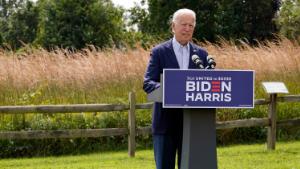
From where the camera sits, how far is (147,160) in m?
9.62

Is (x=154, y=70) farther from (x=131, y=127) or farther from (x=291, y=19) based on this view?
(x=291, y=19)

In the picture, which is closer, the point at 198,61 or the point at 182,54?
the point at 198,61

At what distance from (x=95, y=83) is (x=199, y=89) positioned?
310 inches

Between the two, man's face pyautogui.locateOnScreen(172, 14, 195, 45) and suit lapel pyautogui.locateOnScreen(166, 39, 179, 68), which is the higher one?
man's face pyautogui.locateOnScreen(172, 14, 195, 45)

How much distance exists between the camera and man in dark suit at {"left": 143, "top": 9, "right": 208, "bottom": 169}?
520 centimetres

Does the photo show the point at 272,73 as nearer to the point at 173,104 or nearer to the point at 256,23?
the point at 173,104

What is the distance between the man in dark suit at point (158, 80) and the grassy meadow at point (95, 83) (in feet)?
19.5

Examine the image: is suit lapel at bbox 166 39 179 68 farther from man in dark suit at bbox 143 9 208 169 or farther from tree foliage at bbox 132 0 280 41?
tree foliage at bbox 132 0 280 41

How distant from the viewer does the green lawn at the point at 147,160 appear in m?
9.05

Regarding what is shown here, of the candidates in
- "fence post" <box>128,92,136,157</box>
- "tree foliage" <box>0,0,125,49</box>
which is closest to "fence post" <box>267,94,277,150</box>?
"fence post" <box>128,92,136,157</box>

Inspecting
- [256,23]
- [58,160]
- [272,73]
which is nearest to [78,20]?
[256,23]

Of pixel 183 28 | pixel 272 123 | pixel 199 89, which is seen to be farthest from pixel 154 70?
pixel 272 123

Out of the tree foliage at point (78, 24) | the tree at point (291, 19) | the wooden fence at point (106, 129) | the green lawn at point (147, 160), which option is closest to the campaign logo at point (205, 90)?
the green lawn at point (147, 160)

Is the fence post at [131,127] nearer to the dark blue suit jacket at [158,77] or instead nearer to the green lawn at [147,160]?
the green lawn at [147,160]
